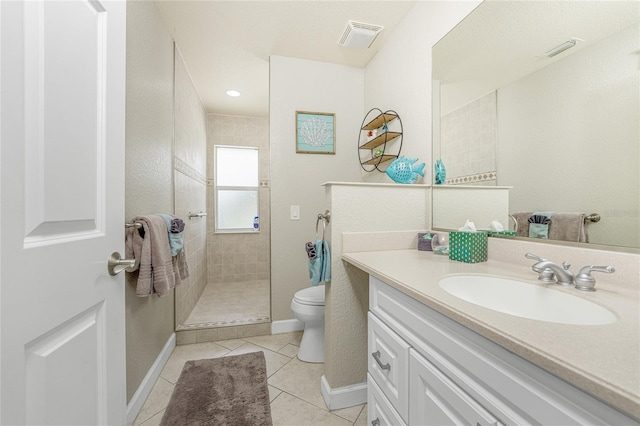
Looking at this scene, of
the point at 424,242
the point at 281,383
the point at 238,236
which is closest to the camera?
the point at 424,242

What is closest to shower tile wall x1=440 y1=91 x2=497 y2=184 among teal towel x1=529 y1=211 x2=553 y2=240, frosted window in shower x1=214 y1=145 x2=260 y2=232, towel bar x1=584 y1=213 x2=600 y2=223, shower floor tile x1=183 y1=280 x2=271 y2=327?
teal towel x1=529 y1=211 x2=553 y2=240

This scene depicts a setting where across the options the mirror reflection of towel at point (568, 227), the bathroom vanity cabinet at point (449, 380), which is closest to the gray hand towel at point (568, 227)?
the mirror reflection of towel at point (568, 227)

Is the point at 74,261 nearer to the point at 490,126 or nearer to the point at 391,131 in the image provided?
the point at 490,126

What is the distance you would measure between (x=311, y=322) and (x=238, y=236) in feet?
7.24

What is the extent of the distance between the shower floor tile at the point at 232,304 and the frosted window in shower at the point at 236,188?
32.1 inches

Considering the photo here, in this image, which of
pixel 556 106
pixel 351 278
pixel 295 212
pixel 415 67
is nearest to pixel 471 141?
pixel 556 106

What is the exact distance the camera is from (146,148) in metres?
1.50

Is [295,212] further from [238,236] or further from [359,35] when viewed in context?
[238,236]

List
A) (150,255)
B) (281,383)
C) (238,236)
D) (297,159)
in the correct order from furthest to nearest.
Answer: (238,236) → (297,159) → (281,383) → (150,255)

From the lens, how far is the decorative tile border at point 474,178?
1177mm

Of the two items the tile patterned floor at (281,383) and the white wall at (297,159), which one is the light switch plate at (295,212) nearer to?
the white wall at (297,159)

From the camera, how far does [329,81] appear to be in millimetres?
2328

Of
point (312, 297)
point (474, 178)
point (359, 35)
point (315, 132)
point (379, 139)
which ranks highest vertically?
point (359, 35)

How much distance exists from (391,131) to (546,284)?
148cm
